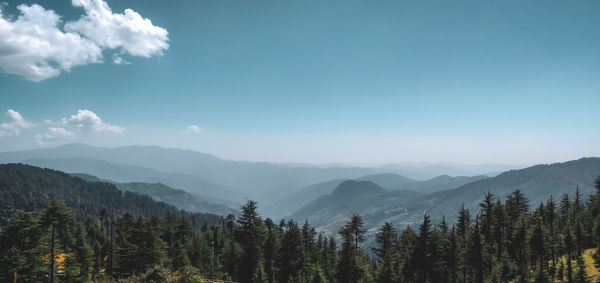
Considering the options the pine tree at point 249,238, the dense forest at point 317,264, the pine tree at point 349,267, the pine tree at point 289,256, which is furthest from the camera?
the pine tree at point 289,256

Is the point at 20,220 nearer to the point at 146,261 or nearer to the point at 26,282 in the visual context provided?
the point at 26,282

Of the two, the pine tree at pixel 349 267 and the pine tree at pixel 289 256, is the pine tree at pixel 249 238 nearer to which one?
the pine tree at pixel 289 256

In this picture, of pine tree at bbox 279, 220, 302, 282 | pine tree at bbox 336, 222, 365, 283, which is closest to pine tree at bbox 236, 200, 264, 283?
pine tree at bbox 279, 220, 302, 282

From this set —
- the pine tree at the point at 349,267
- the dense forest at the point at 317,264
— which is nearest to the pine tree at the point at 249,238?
the dense forest at the point at 317,264

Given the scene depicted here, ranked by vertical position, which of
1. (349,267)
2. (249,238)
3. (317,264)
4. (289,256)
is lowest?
(317,264)

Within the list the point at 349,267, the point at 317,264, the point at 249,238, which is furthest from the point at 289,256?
the point at 249,238

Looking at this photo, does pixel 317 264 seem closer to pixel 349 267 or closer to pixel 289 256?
pixel 289 256

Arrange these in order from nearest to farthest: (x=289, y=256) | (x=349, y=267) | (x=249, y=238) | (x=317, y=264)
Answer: (x=249, y=238), (x=349, y=267), (x=317, y=264), (x=289, y=256)

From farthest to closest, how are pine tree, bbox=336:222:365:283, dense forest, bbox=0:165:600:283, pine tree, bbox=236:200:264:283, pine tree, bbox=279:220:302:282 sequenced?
pine tree, bbox=279:220:302:282 → pine tree, bbox=336:222:365:283 → pine tree, bbox=236:200:264:283 → dense forest, bbox=0:165:600:283

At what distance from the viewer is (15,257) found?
105ft

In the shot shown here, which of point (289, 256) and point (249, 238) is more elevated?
point (249, 238)

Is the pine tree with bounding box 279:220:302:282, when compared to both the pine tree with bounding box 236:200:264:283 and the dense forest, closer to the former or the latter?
the dense forest

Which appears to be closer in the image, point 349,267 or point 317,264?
point 349,267

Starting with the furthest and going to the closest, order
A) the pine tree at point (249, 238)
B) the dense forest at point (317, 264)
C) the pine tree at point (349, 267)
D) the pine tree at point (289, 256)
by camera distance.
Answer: the pine tree at point (289, 256) → the pine tree at point (349, 267) → the pine tree at point (249, 238) → the dense forest at point (317, 264)
